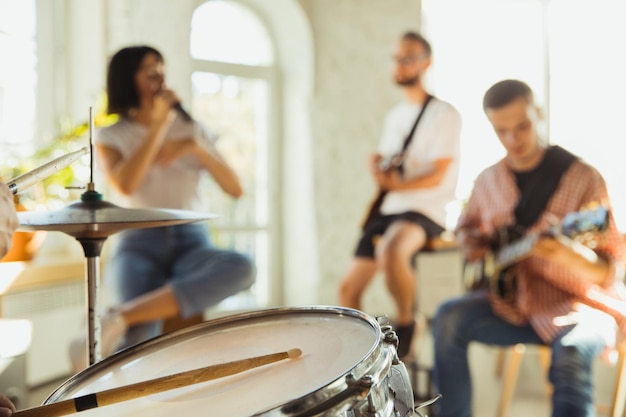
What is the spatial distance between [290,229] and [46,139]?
51.6 inches

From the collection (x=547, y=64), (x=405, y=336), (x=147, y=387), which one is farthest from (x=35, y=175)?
(x=547, y=64)

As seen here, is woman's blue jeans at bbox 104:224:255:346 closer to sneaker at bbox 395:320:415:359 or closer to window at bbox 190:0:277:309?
sneaker at bbox 395:320:415:359

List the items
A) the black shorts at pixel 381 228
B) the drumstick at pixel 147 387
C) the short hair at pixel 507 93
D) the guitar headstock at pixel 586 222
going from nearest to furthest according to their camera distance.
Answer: the drumstick at pixel 147 387
the guitar headstock at pixel 586 222
the short hair at pixel 507 93
the black shorts at pixel 381 228

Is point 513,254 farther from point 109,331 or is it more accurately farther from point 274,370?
point 274,370

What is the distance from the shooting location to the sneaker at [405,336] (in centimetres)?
265

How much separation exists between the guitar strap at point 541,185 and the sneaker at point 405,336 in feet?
2.55

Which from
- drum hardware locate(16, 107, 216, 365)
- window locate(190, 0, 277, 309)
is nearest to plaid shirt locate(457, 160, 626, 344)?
drum hardware locate(16, 107, 216, 365)

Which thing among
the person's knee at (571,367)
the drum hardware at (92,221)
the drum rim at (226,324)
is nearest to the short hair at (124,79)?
the drum hardware at (92,221)

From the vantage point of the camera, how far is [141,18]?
3051mm

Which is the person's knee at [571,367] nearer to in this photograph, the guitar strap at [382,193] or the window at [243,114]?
the guitar strap at [382,193]

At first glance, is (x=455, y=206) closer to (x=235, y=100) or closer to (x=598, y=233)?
(x=598, y=233)

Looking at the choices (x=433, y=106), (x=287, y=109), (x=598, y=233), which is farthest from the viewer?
(x=287, y=109)

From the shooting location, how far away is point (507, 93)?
2.33 metres

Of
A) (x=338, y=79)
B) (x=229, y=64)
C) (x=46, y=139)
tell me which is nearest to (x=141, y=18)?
(x=229, y=64)
